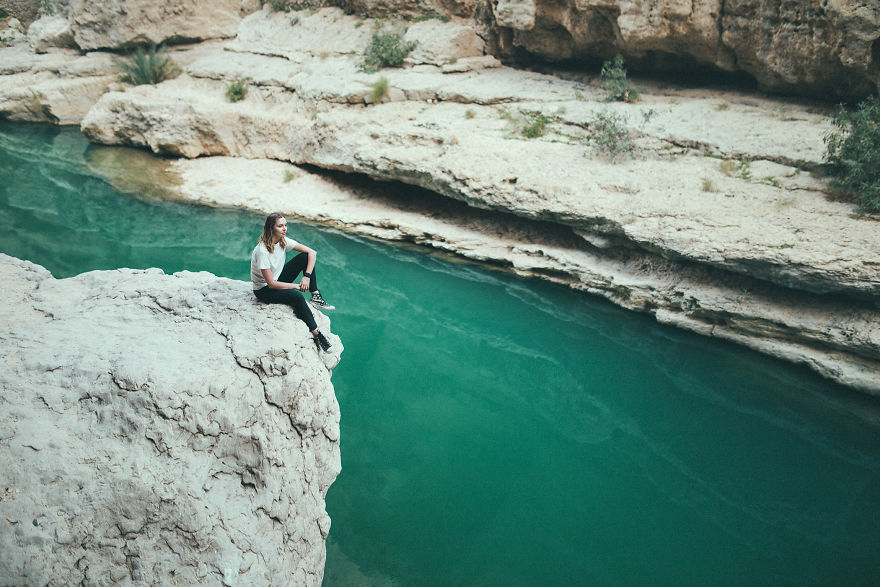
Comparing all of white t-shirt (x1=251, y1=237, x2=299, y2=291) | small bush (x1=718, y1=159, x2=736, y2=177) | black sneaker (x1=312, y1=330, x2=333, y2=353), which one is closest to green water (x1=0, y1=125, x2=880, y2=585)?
black sneaker (x1=312, y1=330, x2=333, y2=353)

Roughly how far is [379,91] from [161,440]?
31.9 feet

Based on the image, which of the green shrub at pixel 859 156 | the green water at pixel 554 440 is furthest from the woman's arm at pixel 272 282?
the green shrub at pixel 859 156

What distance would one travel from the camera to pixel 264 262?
156 inches

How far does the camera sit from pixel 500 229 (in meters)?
9.41

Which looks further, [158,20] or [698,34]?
[158,20]

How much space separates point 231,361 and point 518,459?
3172 millimetres

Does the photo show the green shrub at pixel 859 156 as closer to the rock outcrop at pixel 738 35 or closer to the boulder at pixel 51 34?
the rock outcrop at pixel 738 35

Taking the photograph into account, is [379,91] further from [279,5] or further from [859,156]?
[859,156]

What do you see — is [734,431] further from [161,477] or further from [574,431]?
[161,477]

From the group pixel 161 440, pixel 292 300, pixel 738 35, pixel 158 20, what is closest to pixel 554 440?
pixel 292 300

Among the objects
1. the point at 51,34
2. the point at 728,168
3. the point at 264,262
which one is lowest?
the point at 264,262

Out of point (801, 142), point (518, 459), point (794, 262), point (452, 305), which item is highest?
point (801, 142)

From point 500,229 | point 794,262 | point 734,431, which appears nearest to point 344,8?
point 500,229

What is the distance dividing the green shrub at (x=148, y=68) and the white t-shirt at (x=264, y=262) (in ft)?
42.0
